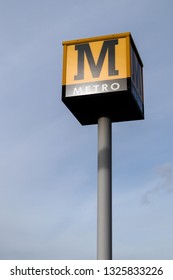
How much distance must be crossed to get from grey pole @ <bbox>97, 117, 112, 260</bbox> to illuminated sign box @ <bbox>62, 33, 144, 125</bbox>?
19.5 inches

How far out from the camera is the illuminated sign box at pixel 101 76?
8.05 meters

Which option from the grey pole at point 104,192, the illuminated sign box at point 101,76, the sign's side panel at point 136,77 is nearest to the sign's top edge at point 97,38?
the illuminated sign box at point 101,76

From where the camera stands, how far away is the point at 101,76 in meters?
8.12

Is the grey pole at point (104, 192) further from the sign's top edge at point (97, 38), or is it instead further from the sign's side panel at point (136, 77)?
the sign's top edge at point (97, 38)

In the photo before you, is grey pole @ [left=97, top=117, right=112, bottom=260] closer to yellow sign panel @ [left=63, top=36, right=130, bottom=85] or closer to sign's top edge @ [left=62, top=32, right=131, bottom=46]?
yellow sign panel @ [left=63, top=36, right=130, bottom=85]

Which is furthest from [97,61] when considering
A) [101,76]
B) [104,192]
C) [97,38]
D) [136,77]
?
[104,192]

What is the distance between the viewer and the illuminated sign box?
8.05m

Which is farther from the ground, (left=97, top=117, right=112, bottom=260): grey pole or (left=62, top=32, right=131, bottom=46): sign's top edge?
A: (left=62, top=32, right=131, bottom=46): sign's top edge

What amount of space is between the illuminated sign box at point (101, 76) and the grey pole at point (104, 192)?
495 millimetres

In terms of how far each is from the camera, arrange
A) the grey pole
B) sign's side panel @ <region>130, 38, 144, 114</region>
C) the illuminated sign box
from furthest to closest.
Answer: sign's side panel @ <region>130, 38, 144, 114</region> < the illuminated sign box < the grey pole

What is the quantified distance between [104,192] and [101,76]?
2241 mm

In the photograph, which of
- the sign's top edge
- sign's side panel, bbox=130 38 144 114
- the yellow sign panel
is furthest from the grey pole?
the sign's top edge
